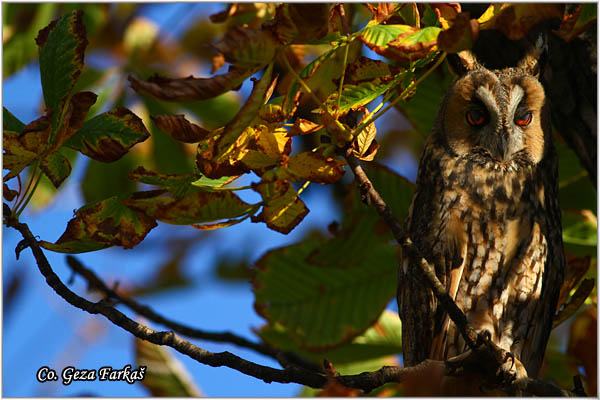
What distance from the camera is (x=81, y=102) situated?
87 cm

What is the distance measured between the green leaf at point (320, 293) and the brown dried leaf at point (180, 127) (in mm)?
960

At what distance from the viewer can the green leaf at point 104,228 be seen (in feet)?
3.03

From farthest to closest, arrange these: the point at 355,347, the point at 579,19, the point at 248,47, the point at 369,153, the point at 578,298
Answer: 1. the point at 355,347
2. the point at 578,298
3. the point at 579,19
4. the point at 369,153
5. the point at 248,47

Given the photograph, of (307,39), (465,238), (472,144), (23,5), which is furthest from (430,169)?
(23,5)

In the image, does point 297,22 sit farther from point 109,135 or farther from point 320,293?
point 320,293

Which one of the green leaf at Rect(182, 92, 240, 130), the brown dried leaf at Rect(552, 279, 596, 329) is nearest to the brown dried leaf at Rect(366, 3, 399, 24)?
the brown dried leaf at Rect(552, 279, 596, 329)

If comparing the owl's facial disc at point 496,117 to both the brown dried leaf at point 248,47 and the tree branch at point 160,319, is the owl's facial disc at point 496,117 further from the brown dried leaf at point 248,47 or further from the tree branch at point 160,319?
the brown dried leaf at point 248,47

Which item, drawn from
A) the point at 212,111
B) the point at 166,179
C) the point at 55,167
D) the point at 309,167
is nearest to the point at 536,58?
the point at 212,111

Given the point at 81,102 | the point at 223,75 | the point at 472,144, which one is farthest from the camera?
the point at 472,144

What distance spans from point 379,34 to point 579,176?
4.15 feet

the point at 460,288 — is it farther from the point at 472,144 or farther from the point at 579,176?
the point at 579,176

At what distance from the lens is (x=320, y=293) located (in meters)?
1.90

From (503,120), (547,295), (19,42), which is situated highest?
(19,42)

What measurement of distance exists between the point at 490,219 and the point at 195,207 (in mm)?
991
